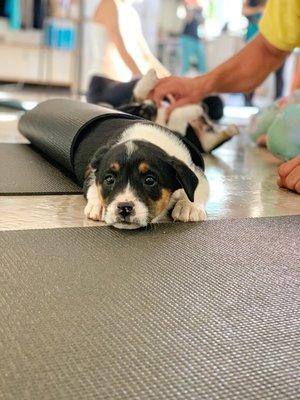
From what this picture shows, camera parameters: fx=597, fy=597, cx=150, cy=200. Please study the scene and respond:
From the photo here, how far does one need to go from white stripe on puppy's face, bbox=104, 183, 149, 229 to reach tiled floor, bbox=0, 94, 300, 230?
0.26 ft

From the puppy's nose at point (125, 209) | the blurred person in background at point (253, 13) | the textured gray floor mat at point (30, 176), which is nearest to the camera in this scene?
the puppy's nose at point (125, 209)

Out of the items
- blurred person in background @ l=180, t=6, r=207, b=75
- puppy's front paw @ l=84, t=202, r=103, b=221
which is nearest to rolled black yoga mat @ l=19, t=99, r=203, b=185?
puppy's front paw @ l=84, t=202, r=103, b=221

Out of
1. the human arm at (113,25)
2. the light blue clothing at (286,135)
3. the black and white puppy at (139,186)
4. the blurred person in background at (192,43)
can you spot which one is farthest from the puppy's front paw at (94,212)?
the blurred person in background at (192,43)

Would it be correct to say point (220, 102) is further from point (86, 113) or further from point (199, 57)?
point (199, 57)

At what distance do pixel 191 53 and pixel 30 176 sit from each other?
636cm

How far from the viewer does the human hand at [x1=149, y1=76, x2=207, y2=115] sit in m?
2.77

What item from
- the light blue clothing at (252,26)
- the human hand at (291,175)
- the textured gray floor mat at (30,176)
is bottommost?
the textured gray floor mat at (30,176)

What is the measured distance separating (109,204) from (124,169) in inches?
3.8

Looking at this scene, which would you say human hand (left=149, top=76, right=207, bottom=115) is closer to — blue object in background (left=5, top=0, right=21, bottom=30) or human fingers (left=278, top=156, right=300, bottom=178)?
human fingers (left=278, top=156, right=300, bottom=178)

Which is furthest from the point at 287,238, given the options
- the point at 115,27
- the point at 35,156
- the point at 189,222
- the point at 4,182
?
the point at 115,27

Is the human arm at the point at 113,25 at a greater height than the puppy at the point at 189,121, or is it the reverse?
the human arm at the point at 113,25

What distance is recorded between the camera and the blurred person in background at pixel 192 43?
7871 mm

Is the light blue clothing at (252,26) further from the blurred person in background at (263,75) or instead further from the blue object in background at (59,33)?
the blurred person in background at (263,75)

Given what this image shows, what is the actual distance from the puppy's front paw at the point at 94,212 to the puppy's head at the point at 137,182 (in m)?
0.03
